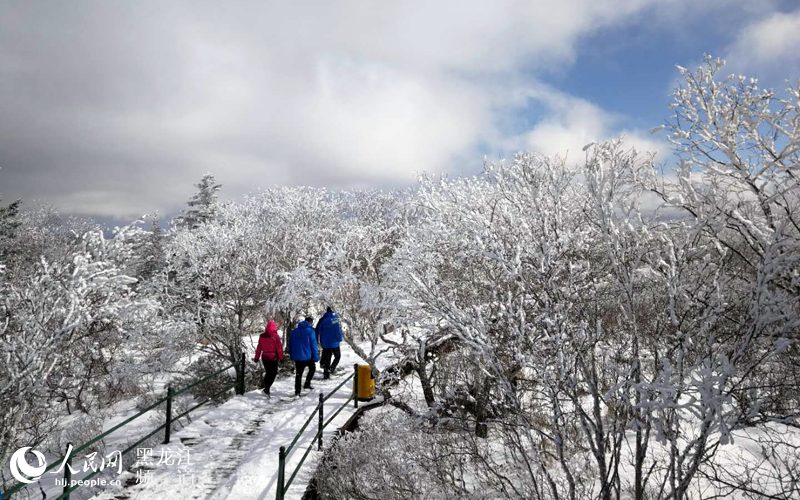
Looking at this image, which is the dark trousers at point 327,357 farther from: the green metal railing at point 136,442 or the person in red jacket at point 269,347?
the green metal railing at point 136,442

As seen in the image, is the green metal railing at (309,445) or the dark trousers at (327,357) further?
the dark trousers at (327,357)

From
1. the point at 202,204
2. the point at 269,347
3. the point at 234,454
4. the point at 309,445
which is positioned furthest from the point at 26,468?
the point at 202,204

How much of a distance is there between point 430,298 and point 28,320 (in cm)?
895

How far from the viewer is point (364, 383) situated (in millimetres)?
10094

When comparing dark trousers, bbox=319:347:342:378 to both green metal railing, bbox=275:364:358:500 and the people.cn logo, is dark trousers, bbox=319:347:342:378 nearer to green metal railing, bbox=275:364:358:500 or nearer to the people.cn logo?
green metal railing, bbox=275:364:358:500

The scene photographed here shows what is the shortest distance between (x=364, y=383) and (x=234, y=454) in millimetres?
3477

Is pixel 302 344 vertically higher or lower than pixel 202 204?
lower

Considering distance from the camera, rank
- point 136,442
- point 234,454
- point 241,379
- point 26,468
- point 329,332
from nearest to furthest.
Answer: point 136,442 → point 234,454 → point 26,468 → point 241,379 → point 329,332

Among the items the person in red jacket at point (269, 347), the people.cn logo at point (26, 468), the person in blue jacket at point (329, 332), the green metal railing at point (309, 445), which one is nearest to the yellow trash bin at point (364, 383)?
Answer: the green metal railing at point (309, 445)

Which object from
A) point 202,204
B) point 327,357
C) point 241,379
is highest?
point 202,204

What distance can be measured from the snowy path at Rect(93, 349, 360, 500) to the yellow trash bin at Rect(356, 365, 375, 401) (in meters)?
0.40

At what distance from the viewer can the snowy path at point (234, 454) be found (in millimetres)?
6035

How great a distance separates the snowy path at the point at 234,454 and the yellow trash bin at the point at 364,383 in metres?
0.40

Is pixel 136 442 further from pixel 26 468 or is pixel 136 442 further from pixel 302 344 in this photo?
pixel 302 344
